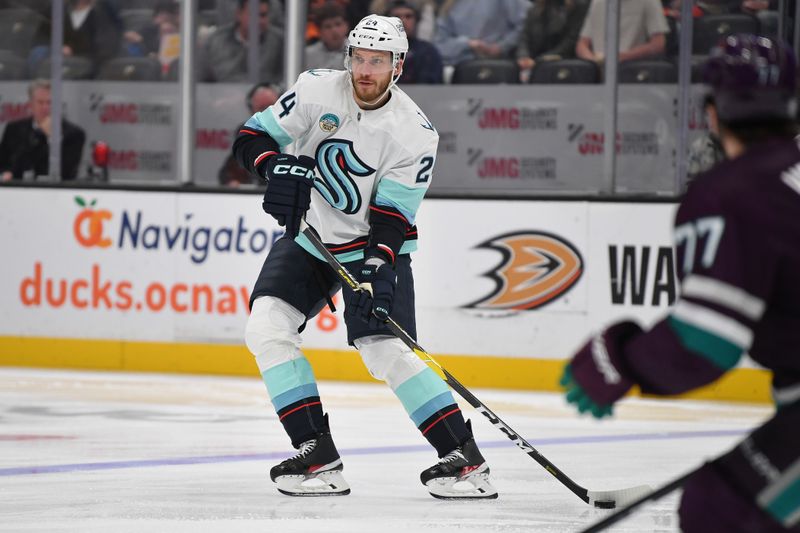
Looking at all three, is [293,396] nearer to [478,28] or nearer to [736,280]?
[736,280]

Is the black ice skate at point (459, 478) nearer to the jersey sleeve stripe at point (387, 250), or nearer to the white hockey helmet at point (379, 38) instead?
the jersey sleeve stripe at point (387, 250)

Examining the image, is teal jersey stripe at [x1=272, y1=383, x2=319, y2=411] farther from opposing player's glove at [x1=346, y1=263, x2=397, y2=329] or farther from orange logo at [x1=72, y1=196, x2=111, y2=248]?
orange logo at [x1=72, y1=196, x2=111, y2=248]

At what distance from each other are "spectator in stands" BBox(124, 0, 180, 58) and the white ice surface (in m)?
1.65

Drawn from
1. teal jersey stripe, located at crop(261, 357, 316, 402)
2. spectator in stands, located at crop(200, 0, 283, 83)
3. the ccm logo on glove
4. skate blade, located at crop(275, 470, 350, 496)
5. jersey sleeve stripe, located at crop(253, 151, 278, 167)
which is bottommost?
skate blade, located at crop(275, 470, 350, 496)

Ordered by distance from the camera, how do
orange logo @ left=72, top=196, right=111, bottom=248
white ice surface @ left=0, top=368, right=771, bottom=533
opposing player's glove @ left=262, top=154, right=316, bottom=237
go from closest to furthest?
white ice surface @ left=0, top=368, right=771, bottom=533 < opposing player's glove @ left=262, top=154, right=316, bottom=237 < orange logo @ left=72, top=196, right=111, bottom=248

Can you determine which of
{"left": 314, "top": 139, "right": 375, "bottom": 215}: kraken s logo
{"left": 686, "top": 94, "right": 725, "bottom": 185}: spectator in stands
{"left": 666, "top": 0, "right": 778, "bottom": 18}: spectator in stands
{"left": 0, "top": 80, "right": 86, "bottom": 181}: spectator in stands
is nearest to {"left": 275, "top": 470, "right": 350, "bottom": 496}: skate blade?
{"left": 314, "top": 139, "right": 375, "bottom": 215}: kraken s logo

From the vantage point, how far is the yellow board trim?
6031 millimetres

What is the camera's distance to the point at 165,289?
6.45m

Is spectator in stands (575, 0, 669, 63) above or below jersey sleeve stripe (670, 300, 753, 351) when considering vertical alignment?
above

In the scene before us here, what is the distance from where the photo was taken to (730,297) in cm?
157

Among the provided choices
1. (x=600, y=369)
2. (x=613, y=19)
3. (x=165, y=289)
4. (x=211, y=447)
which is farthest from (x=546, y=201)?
(x=600, y=369)

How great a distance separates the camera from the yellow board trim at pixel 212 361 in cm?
603

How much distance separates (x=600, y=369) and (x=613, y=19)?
184 inches

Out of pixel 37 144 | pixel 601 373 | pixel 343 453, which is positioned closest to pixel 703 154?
pixel 343 453
